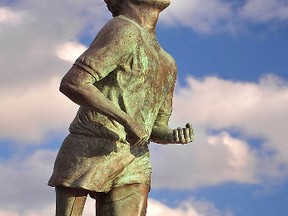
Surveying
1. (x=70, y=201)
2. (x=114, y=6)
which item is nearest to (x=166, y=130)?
(x=70, y=201)

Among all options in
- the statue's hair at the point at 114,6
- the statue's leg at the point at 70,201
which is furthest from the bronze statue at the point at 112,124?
the statue's hair at the point at 114,6

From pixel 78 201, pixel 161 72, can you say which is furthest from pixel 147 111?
pixel 78 201

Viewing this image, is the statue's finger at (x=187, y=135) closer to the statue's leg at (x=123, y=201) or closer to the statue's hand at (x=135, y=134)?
the statue's hand at (x=135, y=134)

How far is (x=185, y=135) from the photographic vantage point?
8.89 metres

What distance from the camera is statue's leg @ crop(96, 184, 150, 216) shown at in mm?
8703

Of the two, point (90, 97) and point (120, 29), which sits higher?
point (120, 29)

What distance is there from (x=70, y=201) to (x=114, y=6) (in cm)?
210

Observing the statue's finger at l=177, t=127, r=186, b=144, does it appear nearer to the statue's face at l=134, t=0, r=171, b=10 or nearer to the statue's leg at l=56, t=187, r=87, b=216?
the statue's leg at l=56, t=187, r=87, b=216

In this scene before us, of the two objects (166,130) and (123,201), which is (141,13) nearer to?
(166,130)

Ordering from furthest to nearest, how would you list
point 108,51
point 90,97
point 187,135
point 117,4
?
point 117,4 < point 187,135 < point 108,51 < point 90,97

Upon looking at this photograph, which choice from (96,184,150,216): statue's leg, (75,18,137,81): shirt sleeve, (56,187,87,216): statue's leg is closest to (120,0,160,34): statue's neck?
(75,18,137,81): shirt sleeve

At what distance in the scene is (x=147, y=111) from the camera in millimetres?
8891

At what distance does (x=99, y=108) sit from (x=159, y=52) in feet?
3.65

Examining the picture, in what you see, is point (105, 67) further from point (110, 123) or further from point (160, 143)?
point (160, 143)
